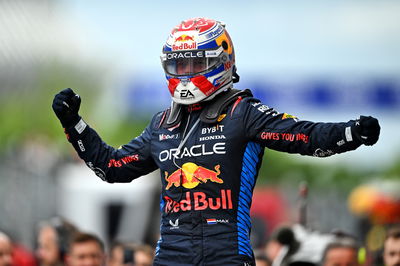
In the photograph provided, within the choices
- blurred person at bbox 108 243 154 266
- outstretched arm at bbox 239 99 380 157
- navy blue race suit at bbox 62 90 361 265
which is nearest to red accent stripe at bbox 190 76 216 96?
navy blue race suit at bbox 62 90 361 265

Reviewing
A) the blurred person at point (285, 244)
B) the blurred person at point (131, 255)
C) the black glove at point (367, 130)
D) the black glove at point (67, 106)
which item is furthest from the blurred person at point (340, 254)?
the black glove at point (367, 130)

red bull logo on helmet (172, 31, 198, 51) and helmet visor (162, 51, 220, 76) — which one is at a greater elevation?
red bull logo on helmet (172, 31, 198, 51)

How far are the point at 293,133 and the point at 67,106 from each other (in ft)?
5.47

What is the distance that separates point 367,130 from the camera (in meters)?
6.20

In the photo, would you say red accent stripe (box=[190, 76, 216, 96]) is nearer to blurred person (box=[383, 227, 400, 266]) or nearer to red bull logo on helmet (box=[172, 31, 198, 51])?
red bull logo on helmet (box=[172, 31, 198, 51])

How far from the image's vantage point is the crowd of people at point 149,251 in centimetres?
1035

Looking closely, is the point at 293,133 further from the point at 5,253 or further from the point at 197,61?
the point at 5,253

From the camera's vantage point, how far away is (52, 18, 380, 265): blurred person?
6598 millimetres

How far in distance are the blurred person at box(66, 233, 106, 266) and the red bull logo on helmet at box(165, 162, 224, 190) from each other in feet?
14.7

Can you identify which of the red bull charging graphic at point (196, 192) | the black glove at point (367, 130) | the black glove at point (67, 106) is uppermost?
the black glove at point (67, 106)

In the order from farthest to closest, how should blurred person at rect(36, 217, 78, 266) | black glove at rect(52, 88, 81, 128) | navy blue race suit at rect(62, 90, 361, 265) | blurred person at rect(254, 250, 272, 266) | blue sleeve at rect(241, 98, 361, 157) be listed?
blurred person at rect(36, 217, 78, 266)
blurred person at rect(254, 250, 272, 266)
black glove at rect(52, 88, 81, 128)
navy blue race suit at rect(62, 90, 361, 265)
blue sleeve at rect(241, 98, 361, 157)

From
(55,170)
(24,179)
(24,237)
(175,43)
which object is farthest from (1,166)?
(175,43)

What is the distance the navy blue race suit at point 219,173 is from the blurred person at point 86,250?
4.34 metres

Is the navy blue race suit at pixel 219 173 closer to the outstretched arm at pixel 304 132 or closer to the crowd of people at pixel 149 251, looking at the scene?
the outstretched arm at pixel 304 132
